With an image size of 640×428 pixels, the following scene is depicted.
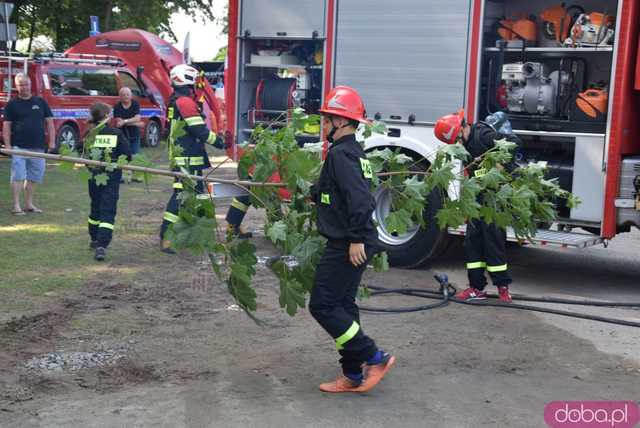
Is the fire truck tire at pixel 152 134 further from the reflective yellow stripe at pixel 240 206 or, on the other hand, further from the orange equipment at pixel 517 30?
the orange equipment at pixel 517 30

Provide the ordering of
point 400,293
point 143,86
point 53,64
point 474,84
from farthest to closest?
point 143,86
point 53,64
point 474,84
point 400,293

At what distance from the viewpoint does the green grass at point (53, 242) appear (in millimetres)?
7887

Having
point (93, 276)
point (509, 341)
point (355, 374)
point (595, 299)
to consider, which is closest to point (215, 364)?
point (355, 374)

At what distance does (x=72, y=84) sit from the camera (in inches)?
768

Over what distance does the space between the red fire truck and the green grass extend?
2.22 metres

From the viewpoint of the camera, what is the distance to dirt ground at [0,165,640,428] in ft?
16.3

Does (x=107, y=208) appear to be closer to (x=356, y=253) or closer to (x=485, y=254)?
(x=485, y=254)

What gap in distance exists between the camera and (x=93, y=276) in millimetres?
8438

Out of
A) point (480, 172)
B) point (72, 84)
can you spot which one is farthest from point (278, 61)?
point (72, 84)

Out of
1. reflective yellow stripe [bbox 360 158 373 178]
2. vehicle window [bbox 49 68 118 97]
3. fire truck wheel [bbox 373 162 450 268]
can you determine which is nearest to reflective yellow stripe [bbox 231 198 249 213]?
fire truck wheel [bbox 373 162 450 268]

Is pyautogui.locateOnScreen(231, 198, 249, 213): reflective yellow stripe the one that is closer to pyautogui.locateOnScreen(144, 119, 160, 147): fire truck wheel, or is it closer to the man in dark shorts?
the man in dark shorts

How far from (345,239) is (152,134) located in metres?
17.5

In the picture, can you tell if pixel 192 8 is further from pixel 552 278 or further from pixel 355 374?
pixel 355 374

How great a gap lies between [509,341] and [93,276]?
387 centimetres
